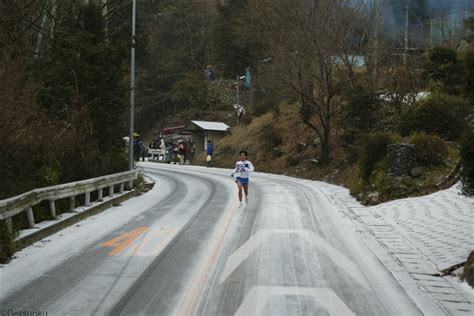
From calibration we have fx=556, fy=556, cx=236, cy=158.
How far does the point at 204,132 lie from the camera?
51688 mm

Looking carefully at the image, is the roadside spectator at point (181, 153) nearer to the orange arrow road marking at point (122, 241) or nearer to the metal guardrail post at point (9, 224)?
the orange arrow road marking at point (122, 241)

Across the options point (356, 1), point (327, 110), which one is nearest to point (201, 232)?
point (327, 110)

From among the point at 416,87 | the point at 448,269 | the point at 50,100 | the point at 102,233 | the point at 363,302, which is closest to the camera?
the point at 363,302

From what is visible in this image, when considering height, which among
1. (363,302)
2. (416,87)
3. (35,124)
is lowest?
(363,302)

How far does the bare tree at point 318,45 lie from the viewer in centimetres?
2709

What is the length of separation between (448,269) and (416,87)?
19.4m

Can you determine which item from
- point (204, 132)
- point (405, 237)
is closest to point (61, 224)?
point (405, 237)

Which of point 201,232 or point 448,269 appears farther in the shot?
point 201,232

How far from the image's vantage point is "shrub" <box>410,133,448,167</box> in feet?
60.2

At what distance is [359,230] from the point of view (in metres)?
12.3

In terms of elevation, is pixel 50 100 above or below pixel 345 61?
below

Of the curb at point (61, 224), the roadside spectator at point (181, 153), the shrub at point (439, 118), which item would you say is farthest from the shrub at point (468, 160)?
the roadside spectator at point (181, 153)

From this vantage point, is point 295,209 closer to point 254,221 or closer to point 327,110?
point 254,221

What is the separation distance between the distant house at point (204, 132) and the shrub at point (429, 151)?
3297 cm
